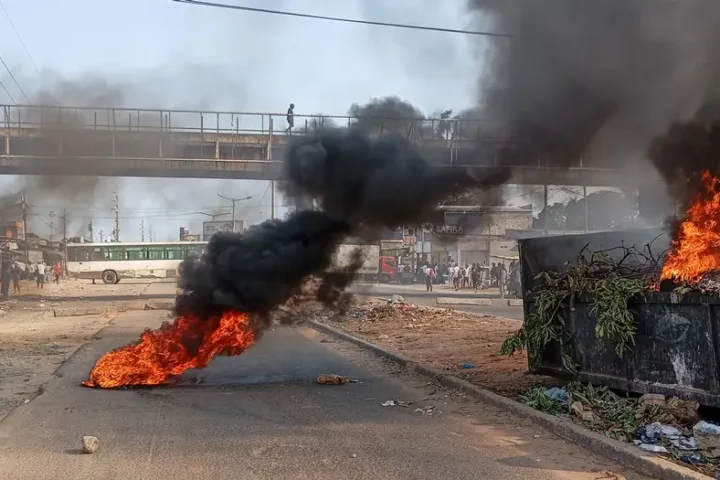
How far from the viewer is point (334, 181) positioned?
8797 mm

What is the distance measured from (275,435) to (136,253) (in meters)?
46.2

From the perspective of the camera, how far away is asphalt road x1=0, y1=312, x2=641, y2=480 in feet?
15.3

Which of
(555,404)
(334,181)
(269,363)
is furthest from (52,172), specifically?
(555,404)

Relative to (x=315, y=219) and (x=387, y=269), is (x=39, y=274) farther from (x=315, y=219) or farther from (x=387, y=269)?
(x=315, y=219)

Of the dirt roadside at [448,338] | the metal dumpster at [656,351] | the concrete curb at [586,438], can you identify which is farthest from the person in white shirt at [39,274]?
the metal dumpster at [656,351]

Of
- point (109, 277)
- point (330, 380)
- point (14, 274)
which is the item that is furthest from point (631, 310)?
point (109, 277)

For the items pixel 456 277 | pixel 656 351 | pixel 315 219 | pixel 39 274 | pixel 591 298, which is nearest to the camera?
pixel 656 351

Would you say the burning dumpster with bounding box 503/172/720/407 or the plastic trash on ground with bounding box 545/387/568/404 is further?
the plastic trash on ground with bounding box 545/387/568/404

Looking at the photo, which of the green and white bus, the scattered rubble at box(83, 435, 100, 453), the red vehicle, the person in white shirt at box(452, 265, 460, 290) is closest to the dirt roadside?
the scattered rubble at box(83, 435, 100, 453)

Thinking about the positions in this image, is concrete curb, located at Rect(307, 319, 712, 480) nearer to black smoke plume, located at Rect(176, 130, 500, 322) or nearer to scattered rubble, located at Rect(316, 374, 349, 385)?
scattered rubble, located at Rect(316, 374, 349, 385)


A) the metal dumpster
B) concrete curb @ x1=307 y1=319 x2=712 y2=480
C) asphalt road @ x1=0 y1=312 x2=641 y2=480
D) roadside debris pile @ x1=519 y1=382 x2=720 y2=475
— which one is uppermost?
the metal dumpster

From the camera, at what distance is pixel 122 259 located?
48.9 m

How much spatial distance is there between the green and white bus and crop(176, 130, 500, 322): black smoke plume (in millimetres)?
39945

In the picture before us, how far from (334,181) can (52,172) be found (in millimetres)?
14022
